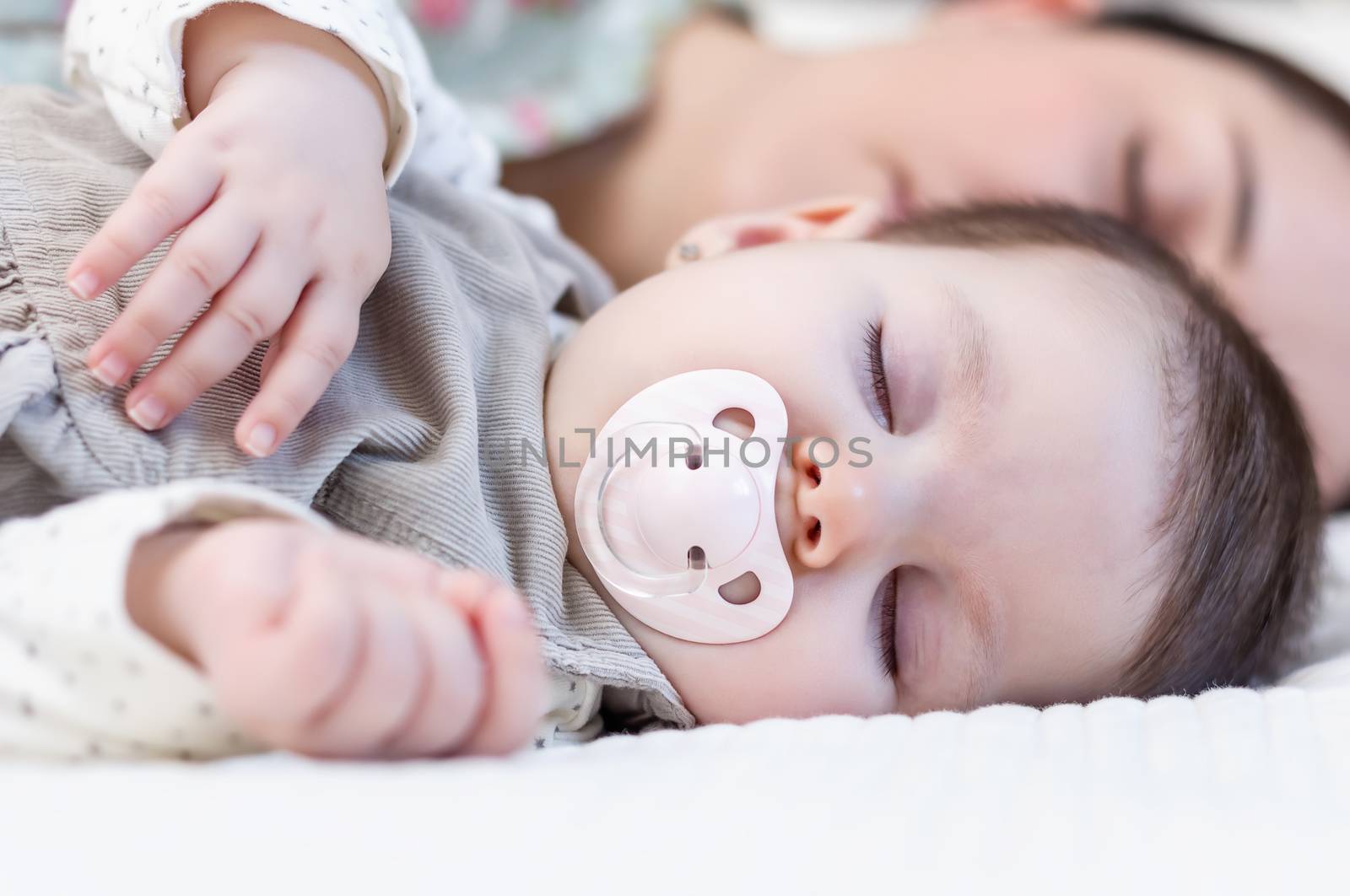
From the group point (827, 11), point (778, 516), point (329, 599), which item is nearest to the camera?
point (329, 599)

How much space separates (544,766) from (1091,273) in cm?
68

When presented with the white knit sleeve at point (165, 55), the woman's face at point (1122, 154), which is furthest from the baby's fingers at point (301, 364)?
the woman's face at point (1122, 154)

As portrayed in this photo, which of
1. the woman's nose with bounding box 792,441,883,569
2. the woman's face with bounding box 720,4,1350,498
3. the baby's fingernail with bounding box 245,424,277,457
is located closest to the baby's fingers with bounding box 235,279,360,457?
the baby's fingernail with bounding box 245,424,277,457

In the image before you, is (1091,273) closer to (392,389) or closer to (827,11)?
(392,389)

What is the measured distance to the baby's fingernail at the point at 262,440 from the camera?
659 mm

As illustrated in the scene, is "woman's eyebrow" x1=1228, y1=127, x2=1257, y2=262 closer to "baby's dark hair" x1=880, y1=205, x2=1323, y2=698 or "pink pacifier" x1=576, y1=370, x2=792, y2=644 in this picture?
"baby's dark hair" x1=880, y1=205, x2=1323, y2=698

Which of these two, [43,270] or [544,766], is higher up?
[43,270]

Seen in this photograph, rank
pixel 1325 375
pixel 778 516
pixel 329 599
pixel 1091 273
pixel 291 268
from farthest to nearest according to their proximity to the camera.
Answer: pixel 1325 375, pixel 1091 273, pixel 778 516, pixel 291 268, pixel 329 599

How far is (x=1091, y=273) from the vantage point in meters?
0.96

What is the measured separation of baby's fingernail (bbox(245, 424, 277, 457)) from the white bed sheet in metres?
0.19

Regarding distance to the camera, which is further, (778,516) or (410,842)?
(778,516)

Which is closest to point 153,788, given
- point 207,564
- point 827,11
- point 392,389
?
point 207,564

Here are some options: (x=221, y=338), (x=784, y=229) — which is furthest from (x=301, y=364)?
(x=784, y=229)

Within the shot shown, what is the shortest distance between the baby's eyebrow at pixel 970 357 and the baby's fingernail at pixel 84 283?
63 centimetres
